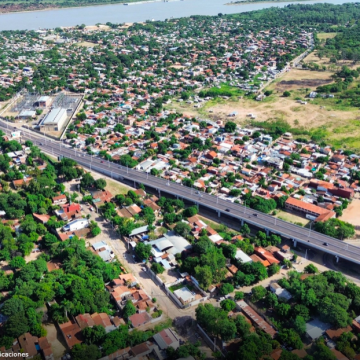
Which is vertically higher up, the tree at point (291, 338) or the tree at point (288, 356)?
the tree at point (288, 356)

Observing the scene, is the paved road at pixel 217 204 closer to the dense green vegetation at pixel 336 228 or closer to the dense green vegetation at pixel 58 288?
the dense green vegetation at pixel 336 228

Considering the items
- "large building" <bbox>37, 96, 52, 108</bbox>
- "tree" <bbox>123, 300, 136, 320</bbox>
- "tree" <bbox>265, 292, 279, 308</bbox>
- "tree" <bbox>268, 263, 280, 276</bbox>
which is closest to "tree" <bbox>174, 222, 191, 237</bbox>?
"tree" <bbox>268, 263, 280, 276</bbox>

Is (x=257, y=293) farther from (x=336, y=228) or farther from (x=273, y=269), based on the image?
(x=336, y=228)

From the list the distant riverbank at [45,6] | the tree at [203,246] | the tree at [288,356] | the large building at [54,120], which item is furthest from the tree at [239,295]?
the distant riverbank at [45,6]

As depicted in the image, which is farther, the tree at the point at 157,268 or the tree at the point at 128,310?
the tree at the point at 157,268

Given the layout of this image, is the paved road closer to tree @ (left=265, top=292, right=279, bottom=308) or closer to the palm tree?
tree @ (left=265, top=292, right=279, bottom=308)

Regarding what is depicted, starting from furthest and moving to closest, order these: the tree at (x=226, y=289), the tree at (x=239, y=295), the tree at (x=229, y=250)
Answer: the tree at (x=229, y=250) → the tree at (x=226, y=289) → the tree at (x=239, y=295)

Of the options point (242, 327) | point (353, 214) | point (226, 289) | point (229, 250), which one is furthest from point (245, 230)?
point (353, 214)
